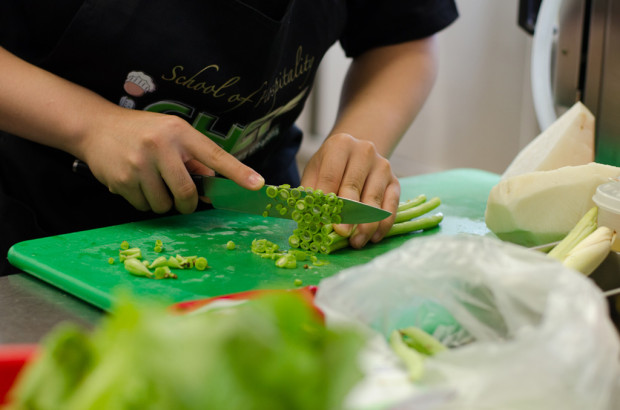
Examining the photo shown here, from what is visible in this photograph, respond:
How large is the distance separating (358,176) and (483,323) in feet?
2.11

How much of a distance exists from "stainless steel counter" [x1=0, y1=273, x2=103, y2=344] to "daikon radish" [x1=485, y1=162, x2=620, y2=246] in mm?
697

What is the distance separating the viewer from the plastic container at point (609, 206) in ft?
3.43

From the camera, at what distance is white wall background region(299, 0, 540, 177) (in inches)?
124

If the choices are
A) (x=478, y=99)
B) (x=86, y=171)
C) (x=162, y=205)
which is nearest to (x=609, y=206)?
(x=162, y=205)

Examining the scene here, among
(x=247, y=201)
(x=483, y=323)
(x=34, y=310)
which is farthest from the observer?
(x=247, y=201)

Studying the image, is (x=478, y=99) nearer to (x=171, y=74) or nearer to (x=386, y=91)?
(x=386, y=91)

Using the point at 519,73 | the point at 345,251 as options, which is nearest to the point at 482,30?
the point at 519,73

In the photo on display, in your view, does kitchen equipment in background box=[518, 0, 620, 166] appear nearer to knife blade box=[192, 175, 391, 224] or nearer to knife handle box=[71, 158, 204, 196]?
knife blade box=[192, 175, 391, 224]

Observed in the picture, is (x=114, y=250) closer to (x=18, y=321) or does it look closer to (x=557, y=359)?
(x=18, y=321)

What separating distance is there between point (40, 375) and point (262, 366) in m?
0.15

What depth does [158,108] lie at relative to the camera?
143cm

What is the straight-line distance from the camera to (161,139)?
4.06ft

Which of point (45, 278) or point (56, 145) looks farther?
point (56, 145)

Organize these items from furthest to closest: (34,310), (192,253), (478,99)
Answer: (478,99)
(192,253)
(34,310)
